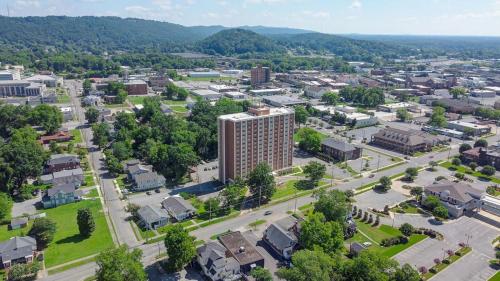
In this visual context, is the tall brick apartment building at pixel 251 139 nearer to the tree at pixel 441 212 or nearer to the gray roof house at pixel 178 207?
the gray roof house at pixel 178 207

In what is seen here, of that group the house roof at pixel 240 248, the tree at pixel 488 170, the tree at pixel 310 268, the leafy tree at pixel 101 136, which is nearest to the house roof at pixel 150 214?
→ the house roof at pixel 240 248

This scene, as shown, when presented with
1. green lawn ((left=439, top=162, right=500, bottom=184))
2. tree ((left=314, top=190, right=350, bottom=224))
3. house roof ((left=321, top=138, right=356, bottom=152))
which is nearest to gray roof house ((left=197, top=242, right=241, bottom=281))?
tree ((left=314, top=190, right=350, bottom=224))

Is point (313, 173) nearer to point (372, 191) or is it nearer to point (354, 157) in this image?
point (372, 191)

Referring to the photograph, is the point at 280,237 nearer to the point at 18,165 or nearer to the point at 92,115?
the point at 18,165

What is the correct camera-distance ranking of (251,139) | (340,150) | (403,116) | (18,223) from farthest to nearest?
(403,116)
(340,150)
(251,139)
(18,223)

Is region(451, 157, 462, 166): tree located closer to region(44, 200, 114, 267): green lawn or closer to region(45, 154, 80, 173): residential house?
region(44, 200, 114, 267): green lawn

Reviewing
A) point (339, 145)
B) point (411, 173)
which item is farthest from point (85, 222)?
point (411, 173)
